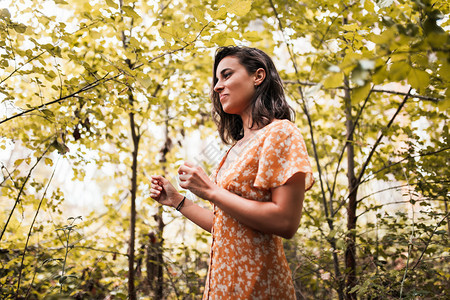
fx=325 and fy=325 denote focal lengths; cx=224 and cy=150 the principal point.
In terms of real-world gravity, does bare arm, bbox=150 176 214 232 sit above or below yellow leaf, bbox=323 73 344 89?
above

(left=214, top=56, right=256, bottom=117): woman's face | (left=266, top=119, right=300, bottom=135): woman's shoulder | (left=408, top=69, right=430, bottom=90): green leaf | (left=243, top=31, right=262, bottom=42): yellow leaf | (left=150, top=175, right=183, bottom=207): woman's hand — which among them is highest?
(left=243, top=31, right=262, bottom=42): yellow leaf

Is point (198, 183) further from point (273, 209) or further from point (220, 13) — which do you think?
point (220, 13)

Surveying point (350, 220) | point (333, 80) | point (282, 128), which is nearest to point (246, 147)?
point (282, 128)

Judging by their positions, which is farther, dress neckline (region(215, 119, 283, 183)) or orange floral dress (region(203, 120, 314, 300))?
dress neckline (region(215, 119, 283, 183))

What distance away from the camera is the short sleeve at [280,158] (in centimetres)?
121

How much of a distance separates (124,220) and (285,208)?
281cm

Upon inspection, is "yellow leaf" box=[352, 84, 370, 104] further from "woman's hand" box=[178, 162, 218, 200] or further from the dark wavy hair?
the dark wavy hair

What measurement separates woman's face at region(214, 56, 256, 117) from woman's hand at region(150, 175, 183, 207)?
477 millimetres

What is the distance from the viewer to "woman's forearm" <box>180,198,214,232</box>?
1.66m

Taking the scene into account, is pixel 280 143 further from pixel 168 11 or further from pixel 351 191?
pixel 168 11

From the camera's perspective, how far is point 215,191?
4.11 ft

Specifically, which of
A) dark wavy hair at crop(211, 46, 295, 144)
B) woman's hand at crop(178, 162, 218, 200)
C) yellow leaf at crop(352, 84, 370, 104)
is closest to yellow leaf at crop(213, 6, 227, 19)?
dark wavy hair at crop(211, 46, 295, 144)

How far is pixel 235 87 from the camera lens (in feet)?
5.14

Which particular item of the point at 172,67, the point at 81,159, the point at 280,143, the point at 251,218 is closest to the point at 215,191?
the point at 251,218
